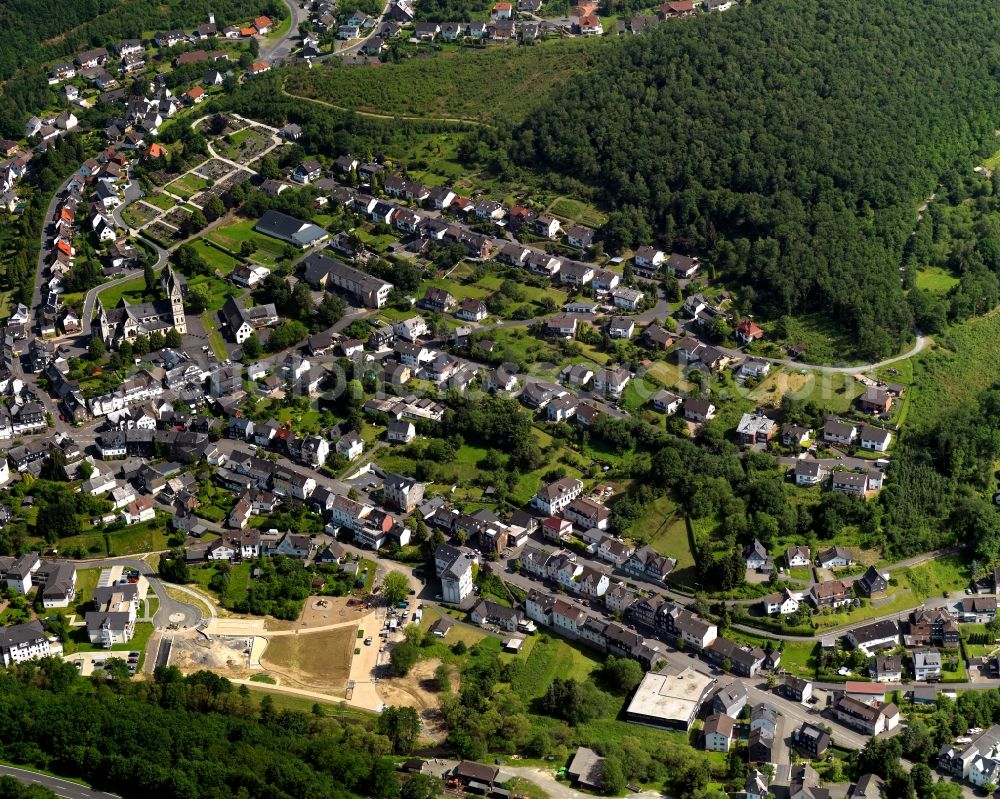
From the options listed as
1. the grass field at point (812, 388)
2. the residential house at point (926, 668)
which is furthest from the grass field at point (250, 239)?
the residential house at point (926, 668)

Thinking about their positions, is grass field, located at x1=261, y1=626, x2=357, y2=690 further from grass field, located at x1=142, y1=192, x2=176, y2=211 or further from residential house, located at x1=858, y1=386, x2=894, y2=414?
grass field, located at x1=142, y1=192, x2=176, y2=211

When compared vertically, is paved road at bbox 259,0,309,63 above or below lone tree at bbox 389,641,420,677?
above

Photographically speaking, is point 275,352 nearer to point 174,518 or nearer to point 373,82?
point 174,518

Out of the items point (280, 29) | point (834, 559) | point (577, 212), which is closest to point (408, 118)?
point (577, 212)

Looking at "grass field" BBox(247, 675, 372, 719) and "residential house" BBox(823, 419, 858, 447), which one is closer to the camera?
"grass field" BBox(247, 675, 372, 719)

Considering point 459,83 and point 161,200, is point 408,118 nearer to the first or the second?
point 459,83

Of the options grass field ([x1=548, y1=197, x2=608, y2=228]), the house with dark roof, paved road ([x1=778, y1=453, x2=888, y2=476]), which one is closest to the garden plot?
the house with dark roof
